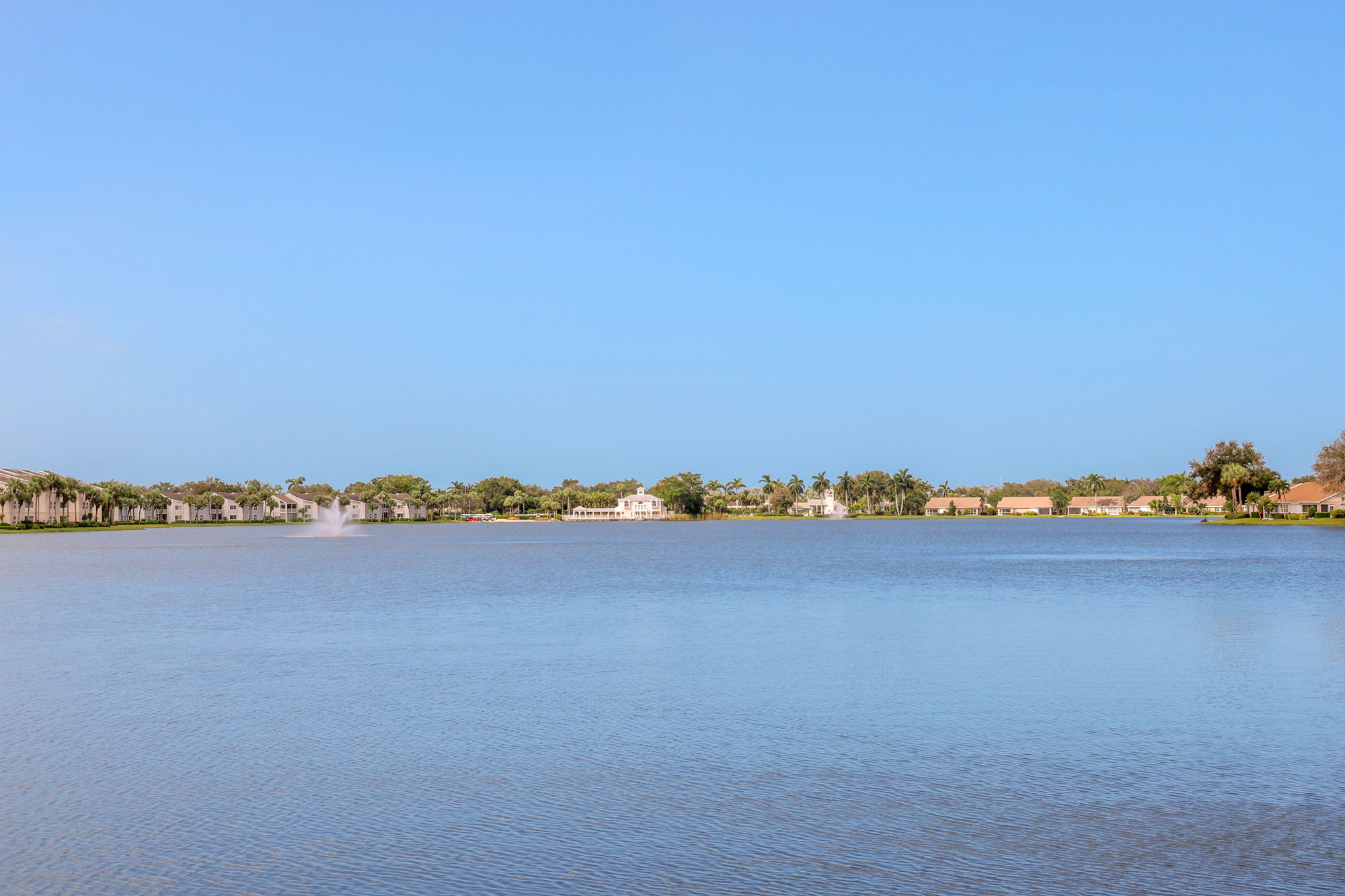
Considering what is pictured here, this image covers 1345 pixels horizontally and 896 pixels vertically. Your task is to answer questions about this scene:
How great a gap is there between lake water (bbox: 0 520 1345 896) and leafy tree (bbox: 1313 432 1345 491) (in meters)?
99.7

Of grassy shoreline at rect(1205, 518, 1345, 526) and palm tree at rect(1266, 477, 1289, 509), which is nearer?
grassy shoreline at rect(1205, 518, 1345, 526)

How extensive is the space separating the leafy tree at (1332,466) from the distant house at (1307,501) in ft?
113

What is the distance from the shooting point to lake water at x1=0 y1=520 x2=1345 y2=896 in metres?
8.95

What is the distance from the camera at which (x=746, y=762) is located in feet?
41.4

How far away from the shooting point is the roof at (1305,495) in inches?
6447

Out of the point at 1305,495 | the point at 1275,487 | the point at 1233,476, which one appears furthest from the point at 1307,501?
the point at 1233,476

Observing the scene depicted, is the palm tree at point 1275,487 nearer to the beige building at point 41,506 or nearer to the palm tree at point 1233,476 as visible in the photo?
the palm tree at point 1233,476

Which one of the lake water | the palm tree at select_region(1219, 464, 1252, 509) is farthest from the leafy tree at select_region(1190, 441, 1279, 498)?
the lake water

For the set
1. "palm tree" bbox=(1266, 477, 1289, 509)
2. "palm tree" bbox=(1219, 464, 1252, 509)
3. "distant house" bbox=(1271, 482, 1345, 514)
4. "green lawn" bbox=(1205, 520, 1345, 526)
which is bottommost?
"green lawn" bbox=(1205, 520, 1345, 526)

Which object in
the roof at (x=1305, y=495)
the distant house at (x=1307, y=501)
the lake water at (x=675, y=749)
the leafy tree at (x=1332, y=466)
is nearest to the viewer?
the lake water at (x=675, y=749)

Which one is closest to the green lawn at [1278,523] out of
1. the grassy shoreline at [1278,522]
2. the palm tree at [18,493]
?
the grassy shoreline at [1278,522]

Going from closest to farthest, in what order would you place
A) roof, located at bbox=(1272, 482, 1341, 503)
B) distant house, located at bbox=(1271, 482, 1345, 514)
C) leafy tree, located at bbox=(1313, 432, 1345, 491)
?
1. leafy tree, located at bbox=(1313, 432, 1345, 491)
2. distant house, located at bbox=(1271, 482, 1345, 514)
3. roof, located at bbox=(1272, 482, 1341, 503)

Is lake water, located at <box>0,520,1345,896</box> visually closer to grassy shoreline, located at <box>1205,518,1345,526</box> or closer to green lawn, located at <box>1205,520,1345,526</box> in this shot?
grassy shoreline, located at <box>1205,518,1345,526</box>

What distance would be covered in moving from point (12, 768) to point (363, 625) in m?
15.5
